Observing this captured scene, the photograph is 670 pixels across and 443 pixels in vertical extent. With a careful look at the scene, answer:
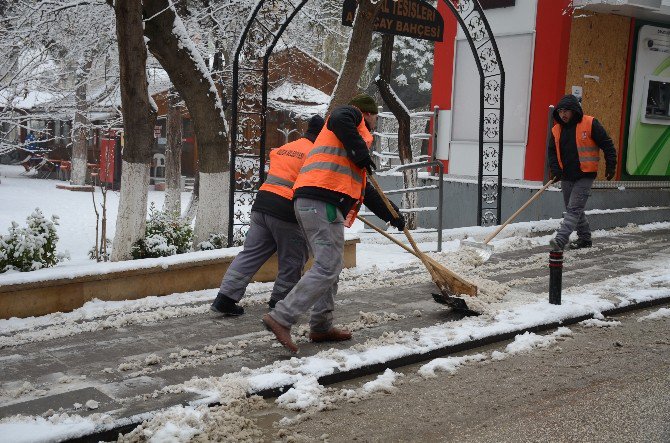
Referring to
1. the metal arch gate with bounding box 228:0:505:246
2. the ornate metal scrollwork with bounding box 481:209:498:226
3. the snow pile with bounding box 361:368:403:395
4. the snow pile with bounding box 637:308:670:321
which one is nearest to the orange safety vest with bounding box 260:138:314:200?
the snow pile with bounding box 361:368:403:395

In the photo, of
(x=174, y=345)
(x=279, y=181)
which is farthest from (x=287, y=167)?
(x=174, y=345)

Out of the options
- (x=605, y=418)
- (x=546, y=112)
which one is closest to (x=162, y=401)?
(x=605, y=418)

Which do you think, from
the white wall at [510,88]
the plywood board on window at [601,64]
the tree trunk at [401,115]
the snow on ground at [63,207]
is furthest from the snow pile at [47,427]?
the plywood board on window at [601,64]

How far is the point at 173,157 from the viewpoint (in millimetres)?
20750

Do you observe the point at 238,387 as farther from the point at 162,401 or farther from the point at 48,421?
the point at 48,421

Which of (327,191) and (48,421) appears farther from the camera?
(327,191)

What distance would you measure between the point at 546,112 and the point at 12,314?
10314 mm

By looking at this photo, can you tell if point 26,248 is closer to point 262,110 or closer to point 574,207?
point 262,110

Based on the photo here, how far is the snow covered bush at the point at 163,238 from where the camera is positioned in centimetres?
890

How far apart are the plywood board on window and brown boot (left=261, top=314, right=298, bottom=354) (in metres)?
9.91

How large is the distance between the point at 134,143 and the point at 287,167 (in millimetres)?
3072

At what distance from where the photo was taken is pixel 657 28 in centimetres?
1499

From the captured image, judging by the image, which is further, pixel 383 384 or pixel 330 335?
pixel 330 335

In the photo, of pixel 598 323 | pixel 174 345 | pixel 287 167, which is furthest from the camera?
pixel 598 323
